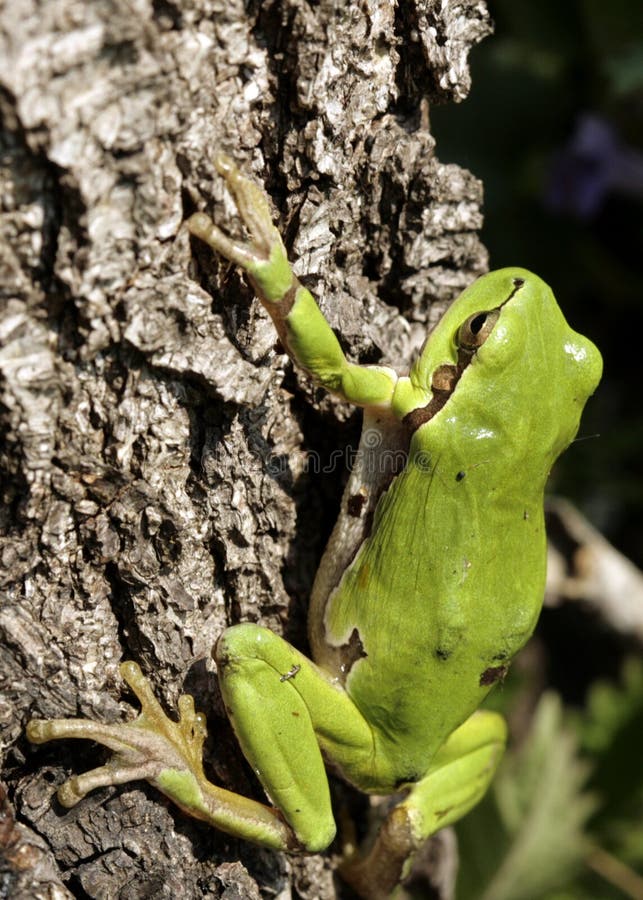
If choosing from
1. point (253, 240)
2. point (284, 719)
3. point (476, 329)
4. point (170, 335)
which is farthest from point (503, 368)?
point (284, 719)

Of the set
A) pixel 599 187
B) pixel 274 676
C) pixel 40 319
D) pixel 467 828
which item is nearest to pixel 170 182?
pixel 40 319

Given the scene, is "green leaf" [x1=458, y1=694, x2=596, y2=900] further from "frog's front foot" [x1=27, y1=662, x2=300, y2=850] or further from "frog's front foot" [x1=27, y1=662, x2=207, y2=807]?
"frog's front foot" [x1=27, y1=662, x2=207, y2=807]

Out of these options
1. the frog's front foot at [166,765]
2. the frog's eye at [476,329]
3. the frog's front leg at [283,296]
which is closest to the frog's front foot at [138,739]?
the frog's front foot at [166,765]

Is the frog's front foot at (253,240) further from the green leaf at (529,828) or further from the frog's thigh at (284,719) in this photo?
the green leaf at (529,828)

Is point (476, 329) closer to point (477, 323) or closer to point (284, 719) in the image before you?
point (477, 323)

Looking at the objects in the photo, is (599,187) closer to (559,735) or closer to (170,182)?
(559,735)

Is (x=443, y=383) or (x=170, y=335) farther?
(x=443, y=383)
